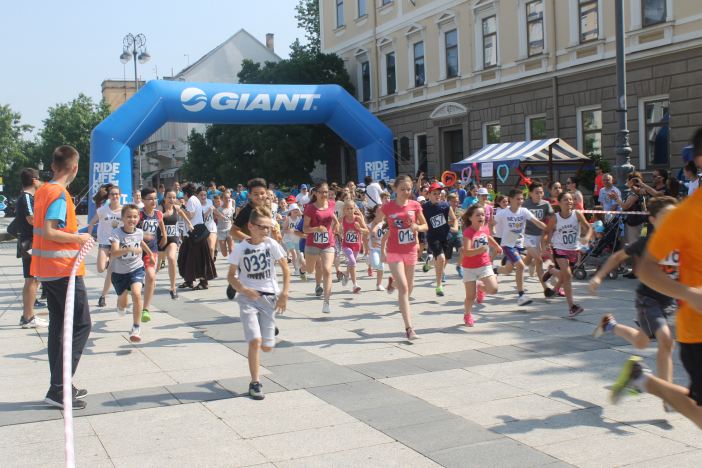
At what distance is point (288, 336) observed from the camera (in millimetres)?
8875

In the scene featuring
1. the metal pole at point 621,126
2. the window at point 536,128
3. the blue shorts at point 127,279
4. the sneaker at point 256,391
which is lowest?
the sneaker at point 256,391

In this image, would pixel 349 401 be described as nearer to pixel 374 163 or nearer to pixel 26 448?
pixel 26 448

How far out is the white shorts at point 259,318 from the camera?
20.5 feet

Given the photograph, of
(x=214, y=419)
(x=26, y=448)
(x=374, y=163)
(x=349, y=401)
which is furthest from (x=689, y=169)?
(x=374, y=163)

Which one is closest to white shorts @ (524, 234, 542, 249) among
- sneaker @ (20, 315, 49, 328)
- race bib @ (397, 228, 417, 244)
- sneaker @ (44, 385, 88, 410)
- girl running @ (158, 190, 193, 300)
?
race bib @ (397, 228, 417, 244)

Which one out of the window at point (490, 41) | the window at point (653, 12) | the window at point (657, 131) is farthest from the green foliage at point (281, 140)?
the window at point (653, 12)

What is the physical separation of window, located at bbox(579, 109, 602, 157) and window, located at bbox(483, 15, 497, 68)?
16.1 feet

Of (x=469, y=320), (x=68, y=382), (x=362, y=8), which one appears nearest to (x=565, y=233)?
(x=469, y=320)

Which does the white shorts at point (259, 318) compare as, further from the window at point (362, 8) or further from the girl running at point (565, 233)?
the window at point (362, 8)

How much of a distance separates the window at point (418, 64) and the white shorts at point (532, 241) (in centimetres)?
2156

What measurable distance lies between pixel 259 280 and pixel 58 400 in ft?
5.95

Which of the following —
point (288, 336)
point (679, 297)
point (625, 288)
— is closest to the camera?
point (679, 297)

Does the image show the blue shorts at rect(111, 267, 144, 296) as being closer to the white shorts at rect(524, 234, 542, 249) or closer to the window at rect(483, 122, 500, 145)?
the white shorts at rect(524, 234, 542, 249)

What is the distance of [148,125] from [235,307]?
12.4m
